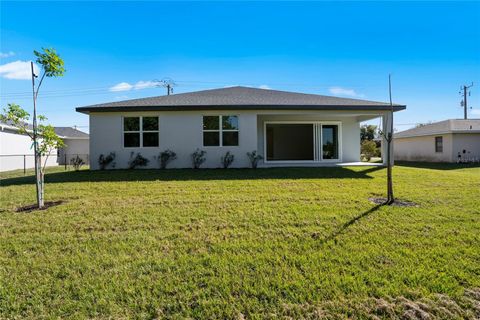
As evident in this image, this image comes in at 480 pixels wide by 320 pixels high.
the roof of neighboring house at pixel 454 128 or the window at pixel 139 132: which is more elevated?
the roof of neighboring house at pixel 454 128

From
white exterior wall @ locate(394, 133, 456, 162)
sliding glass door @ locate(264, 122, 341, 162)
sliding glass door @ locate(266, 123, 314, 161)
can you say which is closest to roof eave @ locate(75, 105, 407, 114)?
sliding glass door @ locate(264, 122, 341, 162)

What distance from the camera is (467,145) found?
63.6ft

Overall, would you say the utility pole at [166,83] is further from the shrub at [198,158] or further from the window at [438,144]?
the window at [438,144]

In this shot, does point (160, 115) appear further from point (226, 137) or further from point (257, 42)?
point (257, 42)

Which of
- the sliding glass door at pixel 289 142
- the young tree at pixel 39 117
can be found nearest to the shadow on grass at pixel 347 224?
the young tree at pixel 39 117

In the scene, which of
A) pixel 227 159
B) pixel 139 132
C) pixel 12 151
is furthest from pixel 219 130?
pixel 12 151

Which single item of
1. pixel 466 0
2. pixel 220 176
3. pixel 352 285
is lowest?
pixel 352 285

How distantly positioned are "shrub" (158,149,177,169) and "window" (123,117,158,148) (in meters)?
0.62

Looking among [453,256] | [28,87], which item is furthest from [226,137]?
[453,256]

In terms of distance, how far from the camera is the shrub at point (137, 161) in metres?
12.0

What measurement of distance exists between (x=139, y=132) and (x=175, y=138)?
1.76 meters

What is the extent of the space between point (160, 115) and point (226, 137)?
331 cm

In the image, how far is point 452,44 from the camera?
45.7 ft

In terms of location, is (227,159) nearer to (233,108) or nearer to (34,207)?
(233,108)
